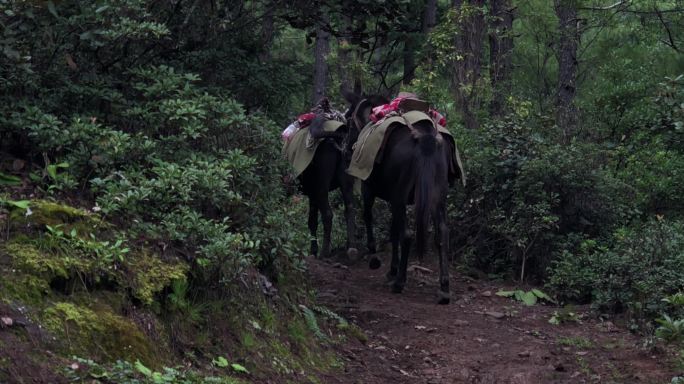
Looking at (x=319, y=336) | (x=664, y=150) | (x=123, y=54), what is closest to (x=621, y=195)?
(x=664, y=150)

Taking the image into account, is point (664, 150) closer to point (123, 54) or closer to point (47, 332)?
point (123, 54)

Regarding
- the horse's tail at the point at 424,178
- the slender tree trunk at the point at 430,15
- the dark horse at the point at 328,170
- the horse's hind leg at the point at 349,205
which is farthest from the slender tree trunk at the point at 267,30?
the slender tree trunk at the point at 430,15

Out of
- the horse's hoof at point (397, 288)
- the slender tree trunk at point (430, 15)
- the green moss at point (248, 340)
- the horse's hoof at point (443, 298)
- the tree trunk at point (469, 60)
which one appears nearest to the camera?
the green moss at point (248, 340)

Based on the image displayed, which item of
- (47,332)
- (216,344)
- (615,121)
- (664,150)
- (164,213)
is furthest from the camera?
(615,121)

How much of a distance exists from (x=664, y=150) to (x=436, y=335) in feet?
25.0

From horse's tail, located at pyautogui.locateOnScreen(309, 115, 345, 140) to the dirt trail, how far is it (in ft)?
6.66

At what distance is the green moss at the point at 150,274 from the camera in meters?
5.59

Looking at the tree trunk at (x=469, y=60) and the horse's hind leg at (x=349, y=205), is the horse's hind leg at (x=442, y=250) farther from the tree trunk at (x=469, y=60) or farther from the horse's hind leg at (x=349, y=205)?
the tree trunk at (x=469, y=60)

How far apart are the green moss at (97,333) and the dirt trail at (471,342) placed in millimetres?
1875

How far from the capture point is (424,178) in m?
9.52

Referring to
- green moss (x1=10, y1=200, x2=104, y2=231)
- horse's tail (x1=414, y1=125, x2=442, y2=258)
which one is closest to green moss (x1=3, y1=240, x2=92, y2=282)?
green moss (x1=10, y1=200, x2=104, y2=231)

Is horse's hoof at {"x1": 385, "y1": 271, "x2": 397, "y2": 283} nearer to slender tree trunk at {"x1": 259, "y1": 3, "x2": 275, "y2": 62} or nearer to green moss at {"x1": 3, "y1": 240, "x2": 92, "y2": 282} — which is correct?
slender tree trunk at {"x1": 259, "y1": 3, "x2": 275, "y2": 62}

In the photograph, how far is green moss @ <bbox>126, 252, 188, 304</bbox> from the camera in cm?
559

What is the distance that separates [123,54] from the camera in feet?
26.5
